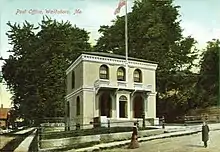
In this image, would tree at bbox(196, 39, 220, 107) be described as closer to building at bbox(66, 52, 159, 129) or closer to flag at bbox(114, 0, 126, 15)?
building at bbox(66, 52, 159, 129)

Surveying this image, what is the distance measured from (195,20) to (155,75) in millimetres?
677

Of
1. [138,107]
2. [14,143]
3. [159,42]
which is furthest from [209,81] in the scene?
[14,143]

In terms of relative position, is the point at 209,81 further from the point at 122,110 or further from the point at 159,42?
the point at 122,110

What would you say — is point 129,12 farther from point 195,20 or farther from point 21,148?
point 21,148

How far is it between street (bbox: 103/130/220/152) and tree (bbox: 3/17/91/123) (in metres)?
0.78

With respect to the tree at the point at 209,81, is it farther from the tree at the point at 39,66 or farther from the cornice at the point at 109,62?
the tree at the point at 39,66

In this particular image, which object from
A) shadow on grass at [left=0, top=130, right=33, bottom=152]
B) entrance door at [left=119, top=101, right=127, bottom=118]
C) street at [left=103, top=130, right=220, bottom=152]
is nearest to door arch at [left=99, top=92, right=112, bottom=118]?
entrance door at [left=119, top=101, right=127, bottom=118]

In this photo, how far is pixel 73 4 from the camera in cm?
500

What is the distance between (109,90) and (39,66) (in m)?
0.73

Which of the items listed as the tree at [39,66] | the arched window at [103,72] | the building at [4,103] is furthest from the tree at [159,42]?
the building at [4,103]

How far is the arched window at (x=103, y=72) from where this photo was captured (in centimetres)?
517

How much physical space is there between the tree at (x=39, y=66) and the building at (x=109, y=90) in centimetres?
12

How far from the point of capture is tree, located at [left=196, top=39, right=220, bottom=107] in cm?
519

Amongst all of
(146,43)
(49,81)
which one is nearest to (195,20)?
(146,43)
